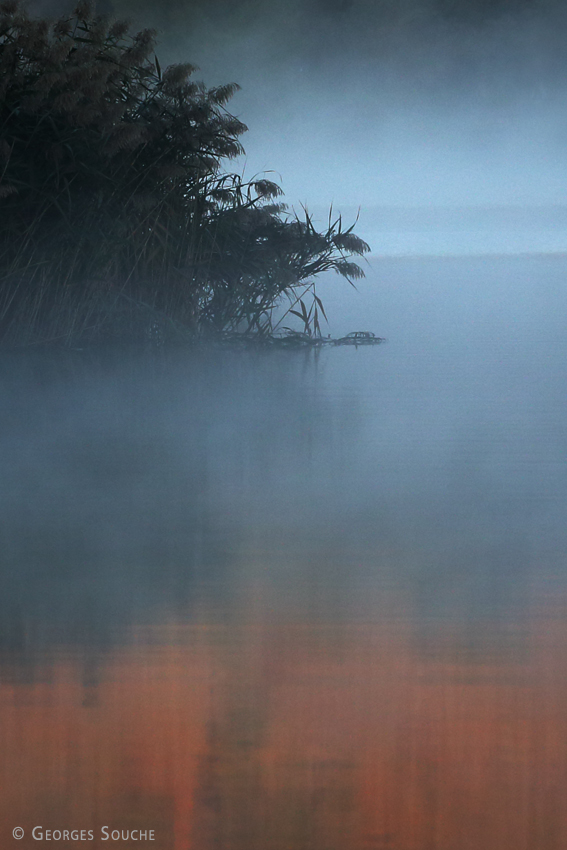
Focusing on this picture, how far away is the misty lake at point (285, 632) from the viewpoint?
2.32ft

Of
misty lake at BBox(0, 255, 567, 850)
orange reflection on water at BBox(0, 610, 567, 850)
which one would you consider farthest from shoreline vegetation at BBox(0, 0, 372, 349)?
orange reflection on water at BBox(0, 610, 567, 850)

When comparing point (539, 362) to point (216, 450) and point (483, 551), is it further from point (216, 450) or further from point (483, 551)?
point (483, 551)

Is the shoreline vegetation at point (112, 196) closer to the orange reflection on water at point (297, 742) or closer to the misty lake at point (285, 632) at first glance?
the misty lake at point (285, 632)

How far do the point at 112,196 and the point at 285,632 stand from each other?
215cm

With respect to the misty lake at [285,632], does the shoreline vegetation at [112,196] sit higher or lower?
higher

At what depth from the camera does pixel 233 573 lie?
1.16 m

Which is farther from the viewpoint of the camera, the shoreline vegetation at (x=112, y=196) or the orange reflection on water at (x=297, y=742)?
the shoreline vegetation at (x=112, y=196)

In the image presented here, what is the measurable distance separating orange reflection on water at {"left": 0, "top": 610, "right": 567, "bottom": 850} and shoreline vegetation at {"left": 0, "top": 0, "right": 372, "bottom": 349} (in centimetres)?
184

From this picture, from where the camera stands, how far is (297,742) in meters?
0.78

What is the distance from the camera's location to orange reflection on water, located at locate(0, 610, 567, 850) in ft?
2.26

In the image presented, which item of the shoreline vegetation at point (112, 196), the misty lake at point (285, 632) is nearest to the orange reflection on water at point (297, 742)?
the misty lake at point (285, 632)

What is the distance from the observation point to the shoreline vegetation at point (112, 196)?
261cm

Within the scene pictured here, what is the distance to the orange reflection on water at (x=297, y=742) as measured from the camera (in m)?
0.69

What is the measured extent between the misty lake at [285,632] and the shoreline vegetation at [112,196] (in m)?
0.83
